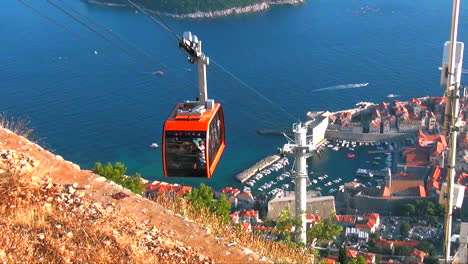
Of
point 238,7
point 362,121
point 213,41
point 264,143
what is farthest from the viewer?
point 238,7

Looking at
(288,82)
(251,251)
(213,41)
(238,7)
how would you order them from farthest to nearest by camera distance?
(238,7) < (213,41) < (288,82) < (251,251)

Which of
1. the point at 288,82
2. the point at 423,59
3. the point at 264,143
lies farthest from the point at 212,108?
the point at 423,59

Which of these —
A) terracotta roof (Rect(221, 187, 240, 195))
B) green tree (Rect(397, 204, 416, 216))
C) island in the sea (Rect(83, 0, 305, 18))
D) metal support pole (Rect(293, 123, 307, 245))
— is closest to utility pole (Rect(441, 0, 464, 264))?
metal support pole (Rect(293, 123, 307, 245))

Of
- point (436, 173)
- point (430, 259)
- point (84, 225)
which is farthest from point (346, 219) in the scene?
point (84, 225)

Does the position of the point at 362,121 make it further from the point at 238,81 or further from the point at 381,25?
the point at 381,25

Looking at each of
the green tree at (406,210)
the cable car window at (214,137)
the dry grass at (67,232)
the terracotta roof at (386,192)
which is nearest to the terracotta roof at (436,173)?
the terracotta roof at (386,192)

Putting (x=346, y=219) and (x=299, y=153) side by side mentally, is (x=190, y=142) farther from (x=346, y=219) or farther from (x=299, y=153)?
(x=346, y=219)

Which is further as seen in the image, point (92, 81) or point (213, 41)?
point (213, 41)

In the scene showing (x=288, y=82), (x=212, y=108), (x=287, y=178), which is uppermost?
(x=212, y=108)
